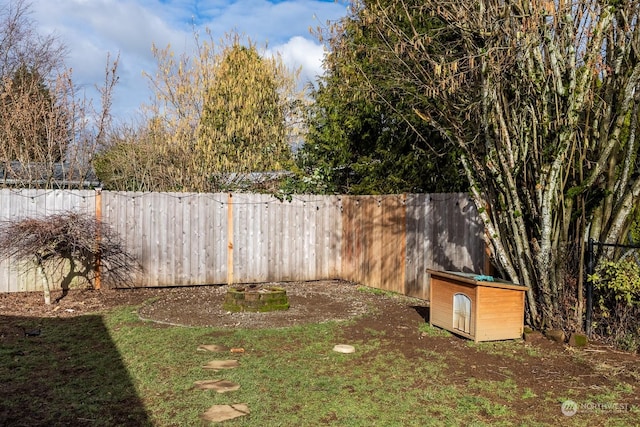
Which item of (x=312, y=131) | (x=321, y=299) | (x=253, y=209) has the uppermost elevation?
(x=312, y=131)

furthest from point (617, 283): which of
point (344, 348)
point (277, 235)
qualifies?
point (277, 235)

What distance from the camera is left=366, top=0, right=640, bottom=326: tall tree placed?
195 inches

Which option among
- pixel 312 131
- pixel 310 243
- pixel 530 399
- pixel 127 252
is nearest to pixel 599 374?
pixel 530 399

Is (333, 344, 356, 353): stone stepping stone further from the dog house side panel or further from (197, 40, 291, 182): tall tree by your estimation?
(197, 40, 291, 182): tall tree

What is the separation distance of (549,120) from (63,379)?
538 centimetres

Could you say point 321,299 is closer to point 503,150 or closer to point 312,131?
point 503,150

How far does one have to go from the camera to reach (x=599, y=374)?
13.5ft

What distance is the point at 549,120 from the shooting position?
202 inches

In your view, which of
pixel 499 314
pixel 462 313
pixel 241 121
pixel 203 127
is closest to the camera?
pixel 499 314

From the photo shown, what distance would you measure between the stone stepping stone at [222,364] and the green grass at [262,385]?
0.08m

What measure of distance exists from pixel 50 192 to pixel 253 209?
353cm

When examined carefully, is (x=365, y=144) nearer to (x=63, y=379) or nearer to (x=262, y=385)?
(x=262, y=385)

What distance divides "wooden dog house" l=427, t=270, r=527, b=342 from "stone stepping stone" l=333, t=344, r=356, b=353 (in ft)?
4.24

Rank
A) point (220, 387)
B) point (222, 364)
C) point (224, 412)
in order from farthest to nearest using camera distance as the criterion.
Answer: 1. point (222, 364)
2. point (220, 387)
3. point (224, 412)
